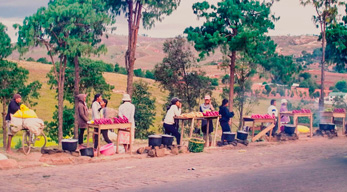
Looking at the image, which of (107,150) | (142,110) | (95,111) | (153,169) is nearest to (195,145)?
(107,150)

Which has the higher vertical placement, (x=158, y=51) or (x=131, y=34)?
(x=158, y=51)

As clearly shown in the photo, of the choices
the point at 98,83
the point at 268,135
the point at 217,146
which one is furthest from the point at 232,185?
the point at 98,83

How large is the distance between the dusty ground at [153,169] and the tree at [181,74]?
56.9 feet

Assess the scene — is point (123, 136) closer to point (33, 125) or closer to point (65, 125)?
point (33, 125)

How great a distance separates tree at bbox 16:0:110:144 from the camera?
30016 millimetres

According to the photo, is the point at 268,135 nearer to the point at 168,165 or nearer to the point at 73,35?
the point at 168,165

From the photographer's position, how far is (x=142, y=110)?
3675 cm

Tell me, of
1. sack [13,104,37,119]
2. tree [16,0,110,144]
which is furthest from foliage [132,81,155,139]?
sack [13,104,37,119]

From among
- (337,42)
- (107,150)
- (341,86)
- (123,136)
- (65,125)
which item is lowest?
(65,125)

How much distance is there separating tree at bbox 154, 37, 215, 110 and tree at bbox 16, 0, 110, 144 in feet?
17.0

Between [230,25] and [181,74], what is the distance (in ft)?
39.1

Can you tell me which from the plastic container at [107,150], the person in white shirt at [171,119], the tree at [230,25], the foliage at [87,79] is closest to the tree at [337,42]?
the tree at [230,25]

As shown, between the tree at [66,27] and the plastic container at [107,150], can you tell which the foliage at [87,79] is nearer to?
the tree at [66,27]

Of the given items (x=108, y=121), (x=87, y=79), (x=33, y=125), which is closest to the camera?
(x=33, y=125)
